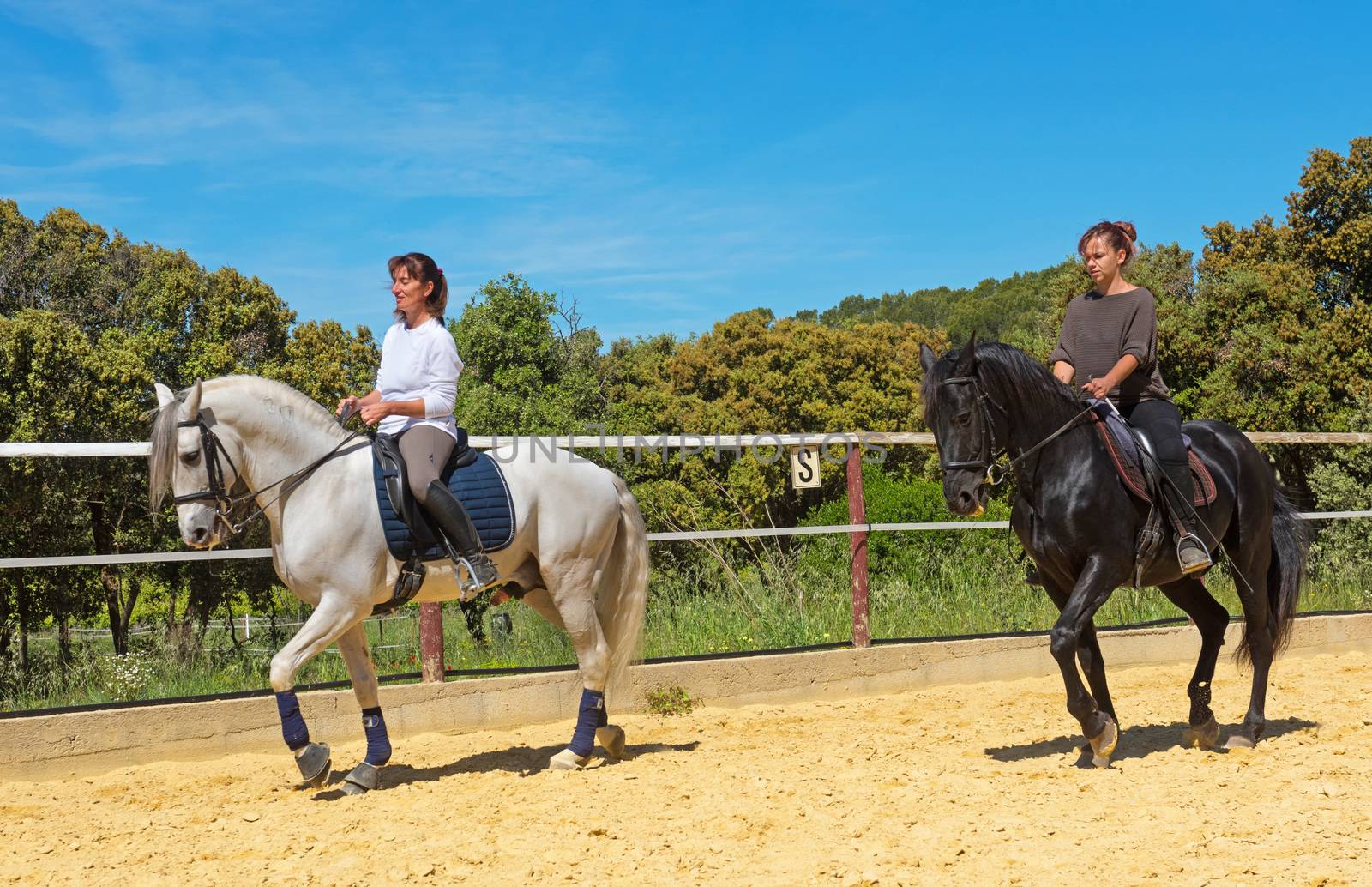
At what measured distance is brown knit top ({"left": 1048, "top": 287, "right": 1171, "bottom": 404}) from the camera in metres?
5.38

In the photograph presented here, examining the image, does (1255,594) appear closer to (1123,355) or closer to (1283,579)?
(1283,579)

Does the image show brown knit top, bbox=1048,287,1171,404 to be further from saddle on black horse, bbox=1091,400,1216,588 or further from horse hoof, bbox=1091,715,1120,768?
horse hoof, bbox=1091,715,1120,768

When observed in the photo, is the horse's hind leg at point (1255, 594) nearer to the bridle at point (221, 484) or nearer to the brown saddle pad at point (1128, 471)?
the brown saddle pad at point (1128, 471)

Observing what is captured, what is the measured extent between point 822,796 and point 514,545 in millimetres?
1982

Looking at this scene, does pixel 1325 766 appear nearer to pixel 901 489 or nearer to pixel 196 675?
pixel 196 675

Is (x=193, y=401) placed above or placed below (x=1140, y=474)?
above

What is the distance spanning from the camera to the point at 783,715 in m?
6.86

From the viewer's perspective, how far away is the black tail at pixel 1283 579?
613 centimetres

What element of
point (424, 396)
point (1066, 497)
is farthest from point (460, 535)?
point (1066, 497)

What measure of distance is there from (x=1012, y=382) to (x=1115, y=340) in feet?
2.33

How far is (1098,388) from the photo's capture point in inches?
211

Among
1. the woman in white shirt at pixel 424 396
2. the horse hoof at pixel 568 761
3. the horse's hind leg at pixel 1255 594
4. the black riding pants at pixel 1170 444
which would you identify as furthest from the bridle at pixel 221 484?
the horse's hind leg at pixel 1255 594

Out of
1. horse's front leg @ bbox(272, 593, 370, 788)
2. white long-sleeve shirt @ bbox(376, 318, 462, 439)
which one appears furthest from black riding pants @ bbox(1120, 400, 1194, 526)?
horse's front leg @ bbox(272, 593, 370, 788)

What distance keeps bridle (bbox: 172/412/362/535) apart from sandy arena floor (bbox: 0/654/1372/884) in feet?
4.38
